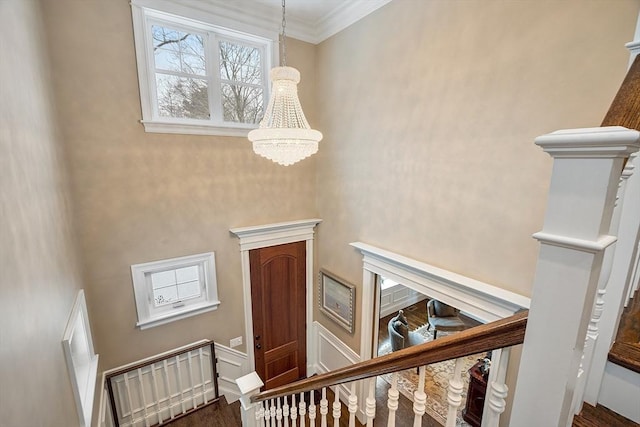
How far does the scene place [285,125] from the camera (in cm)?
211

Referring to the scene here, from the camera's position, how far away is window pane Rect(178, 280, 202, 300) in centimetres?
338

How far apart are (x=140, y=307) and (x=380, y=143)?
10.4 feet

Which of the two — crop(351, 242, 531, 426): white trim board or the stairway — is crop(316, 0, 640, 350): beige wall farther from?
the stairway

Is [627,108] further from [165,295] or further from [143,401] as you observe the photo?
[143,401]

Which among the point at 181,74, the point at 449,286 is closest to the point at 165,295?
the point at 181,74

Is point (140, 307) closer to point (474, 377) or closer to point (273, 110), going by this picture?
point (273, 110)

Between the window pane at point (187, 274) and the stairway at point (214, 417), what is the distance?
1696mm

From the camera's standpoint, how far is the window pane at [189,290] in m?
3.38

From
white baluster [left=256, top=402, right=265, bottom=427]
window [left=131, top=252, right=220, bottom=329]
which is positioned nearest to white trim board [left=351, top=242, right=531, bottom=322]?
white baluster [left=256, top=402, right=265, bottom=427]

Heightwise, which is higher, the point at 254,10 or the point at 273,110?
the point at 254,10

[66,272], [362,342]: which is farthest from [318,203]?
[66,272]

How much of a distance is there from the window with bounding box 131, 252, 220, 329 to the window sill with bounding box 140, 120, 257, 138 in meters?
1.42

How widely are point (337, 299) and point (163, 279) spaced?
218cm

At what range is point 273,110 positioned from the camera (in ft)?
6.92
